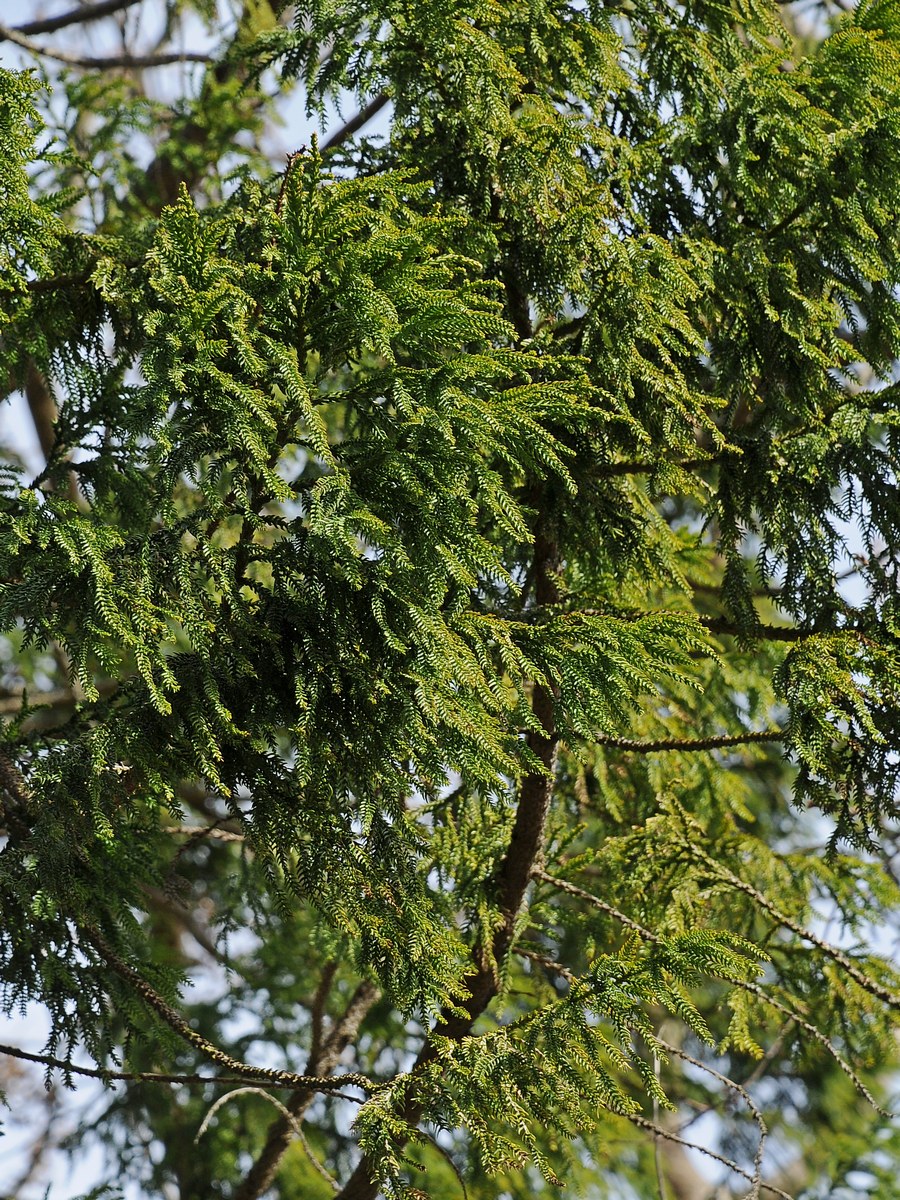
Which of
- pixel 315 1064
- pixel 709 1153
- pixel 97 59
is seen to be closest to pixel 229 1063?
pixel 709 1153

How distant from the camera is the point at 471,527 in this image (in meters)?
3.49

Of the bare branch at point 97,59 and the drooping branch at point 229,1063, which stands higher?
the bare branch at point 97,59

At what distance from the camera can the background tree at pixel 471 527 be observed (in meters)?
3.46

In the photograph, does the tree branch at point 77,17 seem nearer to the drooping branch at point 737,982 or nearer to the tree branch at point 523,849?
the tree branch at point 523,849

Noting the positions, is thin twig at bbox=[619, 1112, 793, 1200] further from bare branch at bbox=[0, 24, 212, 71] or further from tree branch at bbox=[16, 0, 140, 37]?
tree branch at bbox=[16, 0, 140, 37]

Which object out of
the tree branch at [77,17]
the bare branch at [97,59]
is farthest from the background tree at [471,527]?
the tree branch at [77,17]

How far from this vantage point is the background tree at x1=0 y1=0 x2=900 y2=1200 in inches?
136

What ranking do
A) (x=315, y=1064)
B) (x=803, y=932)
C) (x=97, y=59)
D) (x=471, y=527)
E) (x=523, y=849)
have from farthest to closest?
(x=97, y=59), (x=315, y=1064), (x=523, y=849), (x=803, y=932), (x=471, y=527)

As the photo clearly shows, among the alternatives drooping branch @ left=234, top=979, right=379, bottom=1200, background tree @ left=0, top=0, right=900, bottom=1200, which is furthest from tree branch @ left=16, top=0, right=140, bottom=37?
drooping branch @ left=234, top=979, right=379, bottom=1200

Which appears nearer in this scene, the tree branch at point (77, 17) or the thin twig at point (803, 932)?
the thin twig at point (803, 932)

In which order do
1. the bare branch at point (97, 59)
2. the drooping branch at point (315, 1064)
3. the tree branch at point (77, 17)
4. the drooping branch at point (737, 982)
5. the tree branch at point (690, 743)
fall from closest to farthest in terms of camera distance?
1. the drooping branch at point (737, 982)
2. the tree branch at point (690, 743)
3. the drooping branch at point (315, 1064)
4. the bare branch at point (97, 59)
5. the tree branch at point (77, 17)

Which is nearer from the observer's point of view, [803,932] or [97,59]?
[803,932]

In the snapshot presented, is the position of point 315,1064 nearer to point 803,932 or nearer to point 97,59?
point 803,932

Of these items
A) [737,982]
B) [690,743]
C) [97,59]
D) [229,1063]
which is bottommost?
[229,1063]
